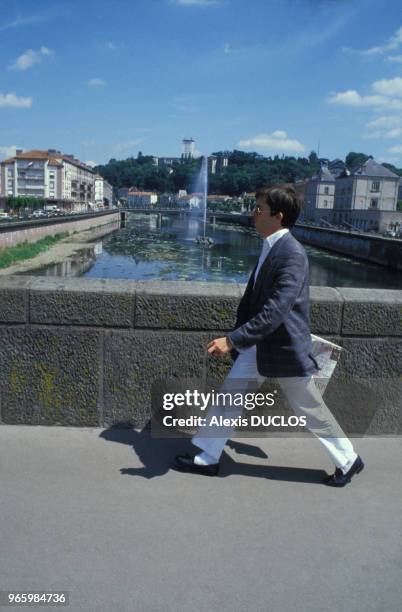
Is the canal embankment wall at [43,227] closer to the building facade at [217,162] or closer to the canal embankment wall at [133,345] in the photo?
the canal embankment wall at [133,345]

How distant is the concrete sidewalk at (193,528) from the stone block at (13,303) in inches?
28.0

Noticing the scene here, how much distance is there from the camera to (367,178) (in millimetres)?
97375

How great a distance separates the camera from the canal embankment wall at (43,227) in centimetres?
4716

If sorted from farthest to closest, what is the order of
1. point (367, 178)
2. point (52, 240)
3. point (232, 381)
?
point (367, 178), point (52, 240), point (232, 381)

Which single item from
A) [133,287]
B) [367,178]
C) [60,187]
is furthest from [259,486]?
[60,187]

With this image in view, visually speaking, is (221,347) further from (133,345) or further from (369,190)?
(369,190)

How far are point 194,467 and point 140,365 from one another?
2.76ft

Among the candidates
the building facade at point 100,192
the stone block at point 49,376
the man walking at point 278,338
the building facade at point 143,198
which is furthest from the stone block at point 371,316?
the building facade at point 143,198

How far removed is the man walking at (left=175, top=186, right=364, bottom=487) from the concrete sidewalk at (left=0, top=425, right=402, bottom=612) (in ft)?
0.60

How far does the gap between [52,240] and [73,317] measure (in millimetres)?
59106

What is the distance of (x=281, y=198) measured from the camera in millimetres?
2867

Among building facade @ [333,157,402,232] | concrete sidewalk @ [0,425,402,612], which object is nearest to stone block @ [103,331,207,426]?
concrete sidewalk @ [0,425,402,612]

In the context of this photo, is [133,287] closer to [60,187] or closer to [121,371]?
[121,371]

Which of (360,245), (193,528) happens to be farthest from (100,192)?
(193,528)
